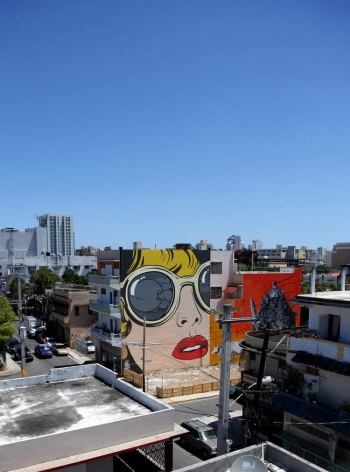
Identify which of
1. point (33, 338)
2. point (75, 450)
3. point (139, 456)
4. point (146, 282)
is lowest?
point (33, 338)

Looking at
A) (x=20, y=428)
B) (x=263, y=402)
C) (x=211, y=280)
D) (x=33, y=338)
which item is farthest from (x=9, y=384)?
(x=33, y=338)

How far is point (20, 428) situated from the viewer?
14320mm

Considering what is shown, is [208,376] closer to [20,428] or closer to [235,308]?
[235,308]

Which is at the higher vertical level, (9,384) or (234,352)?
(9,384)

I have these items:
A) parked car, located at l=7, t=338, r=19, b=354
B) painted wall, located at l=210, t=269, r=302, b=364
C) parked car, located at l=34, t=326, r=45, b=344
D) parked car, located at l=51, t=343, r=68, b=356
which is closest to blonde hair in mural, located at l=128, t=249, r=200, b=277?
painted wall, located at l=210, t=269, r=302, b=364

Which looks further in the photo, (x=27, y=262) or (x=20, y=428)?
(x=27, y=262)

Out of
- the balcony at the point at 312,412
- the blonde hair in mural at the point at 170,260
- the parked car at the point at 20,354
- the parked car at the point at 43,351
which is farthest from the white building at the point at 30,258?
the balcony at the point at 312,412

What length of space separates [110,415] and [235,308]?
2823 cm

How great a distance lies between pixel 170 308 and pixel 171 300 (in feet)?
2.52

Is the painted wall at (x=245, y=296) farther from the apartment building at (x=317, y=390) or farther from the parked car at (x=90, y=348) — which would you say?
the apartment building at (x=317, y=390)

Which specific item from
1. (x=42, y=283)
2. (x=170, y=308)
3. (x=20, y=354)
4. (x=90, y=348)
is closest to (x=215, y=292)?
(x=170, y=308)

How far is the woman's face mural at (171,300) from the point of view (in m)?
38.7

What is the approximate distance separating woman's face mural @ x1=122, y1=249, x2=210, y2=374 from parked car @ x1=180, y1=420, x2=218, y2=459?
627 inches

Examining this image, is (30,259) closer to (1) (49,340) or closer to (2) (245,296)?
(1) (49,340)
